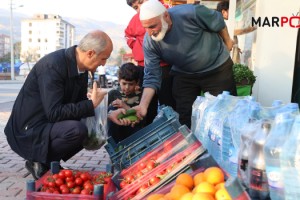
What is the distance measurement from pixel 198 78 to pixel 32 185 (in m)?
2.07

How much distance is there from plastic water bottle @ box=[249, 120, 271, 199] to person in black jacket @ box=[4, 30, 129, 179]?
190cm

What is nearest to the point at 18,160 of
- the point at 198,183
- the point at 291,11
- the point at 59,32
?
the point at 198,183

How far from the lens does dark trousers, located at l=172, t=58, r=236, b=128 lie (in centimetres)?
414

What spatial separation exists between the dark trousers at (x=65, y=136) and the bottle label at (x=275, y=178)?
2.20 meters

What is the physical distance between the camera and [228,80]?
13.7 feet

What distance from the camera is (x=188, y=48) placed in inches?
156

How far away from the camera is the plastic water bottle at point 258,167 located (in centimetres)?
193

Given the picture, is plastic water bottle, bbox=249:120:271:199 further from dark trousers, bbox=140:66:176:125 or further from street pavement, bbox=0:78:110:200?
dark trousers, bbox=140:66:176:125

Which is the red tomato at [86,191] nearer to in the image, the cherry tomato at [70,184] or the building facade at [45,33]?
the cherry tomato at [70,184]

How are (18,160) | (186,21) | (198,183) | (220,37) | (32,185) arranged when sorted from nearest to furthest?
(198,183) < (32,185) < (186,21) < (220,37) < (18,160)

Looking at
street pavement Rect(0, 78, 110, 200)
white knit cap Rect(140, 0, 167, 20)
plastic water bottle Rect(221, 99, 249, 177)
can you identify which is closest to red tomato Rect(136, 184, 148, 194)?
plastic water bottle Rect(221, 99, 249, 177)

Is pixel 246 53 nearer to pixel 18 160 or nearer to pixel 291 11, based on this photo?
pixel 291 11

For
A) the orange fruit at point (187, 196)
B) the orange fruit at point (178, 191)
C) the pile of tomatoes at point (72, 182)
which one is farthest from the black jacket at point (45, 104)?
the orange fruit at point (187, 196)

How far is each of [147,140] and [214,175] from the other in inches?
57.8
